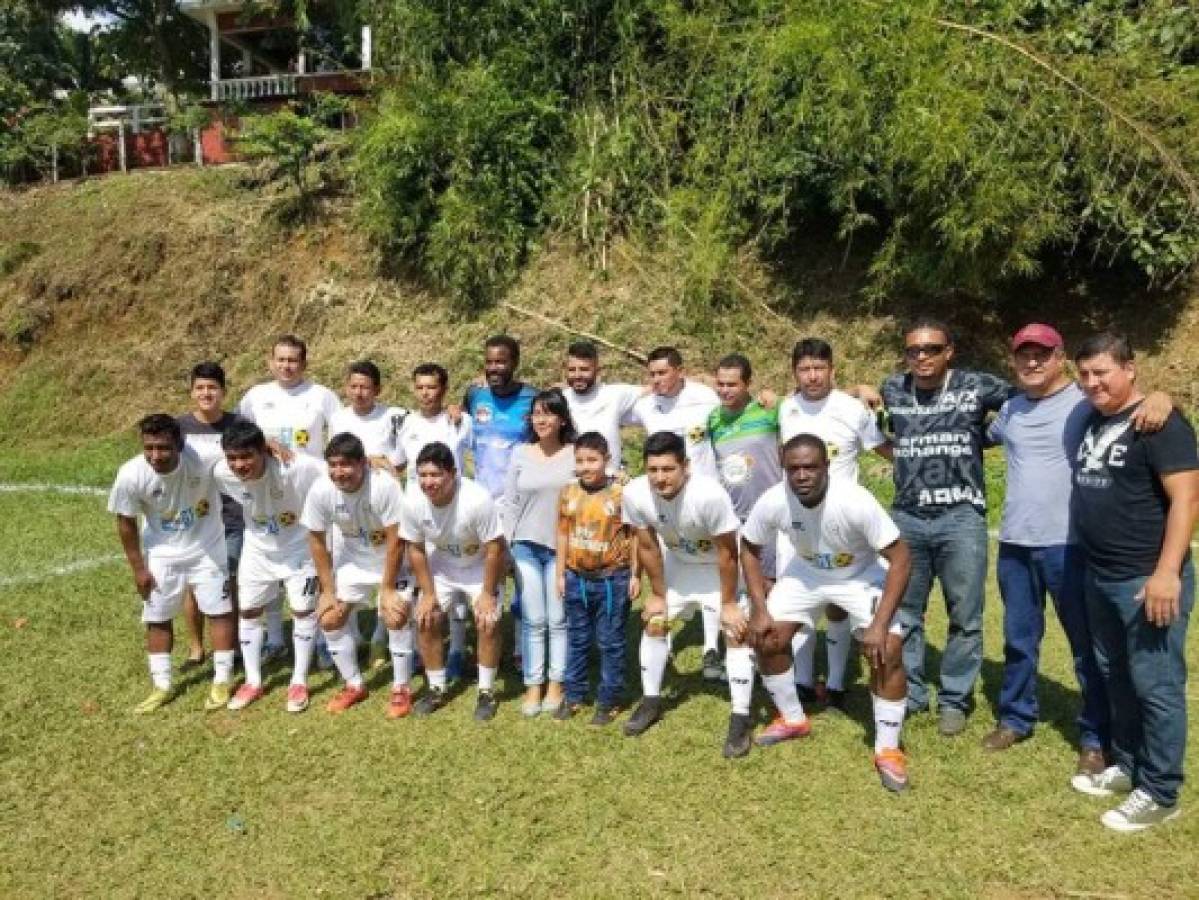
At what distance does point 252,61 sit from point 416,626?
75.6ft

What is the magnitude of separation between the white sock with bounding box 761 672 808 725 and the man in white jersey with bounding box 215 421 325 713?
8.50 feet

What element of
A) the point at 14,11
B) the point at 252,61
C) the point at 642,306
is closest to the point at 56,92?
the point at 14,11

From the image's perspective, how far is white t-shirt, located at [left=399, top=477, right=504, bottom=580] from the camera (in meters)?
4.83

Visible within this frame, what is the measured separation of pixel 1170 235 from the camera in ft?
33.2

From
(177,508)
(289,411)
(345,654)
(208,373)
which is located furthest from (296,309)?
(345,654)

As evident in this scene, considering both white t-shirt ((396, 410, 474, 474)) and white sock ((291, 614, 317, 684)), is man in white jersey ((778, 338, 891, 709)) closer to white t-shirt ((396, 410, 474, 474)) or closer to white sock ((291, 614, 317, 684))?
white t-shirt ((396, 410, 474, 474))

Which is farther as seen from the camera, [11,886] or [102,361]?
[102,361]

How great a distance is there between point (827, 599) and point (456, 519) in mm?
1962

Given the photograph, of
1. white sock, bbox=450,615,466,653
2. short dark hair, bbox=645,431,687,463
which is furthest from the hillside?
short dark hair, bbox=645,431,687,463

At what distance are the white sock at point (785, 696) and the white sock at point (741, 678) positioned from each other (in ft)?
0.29

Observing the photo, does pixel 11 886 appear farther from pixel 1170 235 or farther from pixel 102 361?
pixel 102 361

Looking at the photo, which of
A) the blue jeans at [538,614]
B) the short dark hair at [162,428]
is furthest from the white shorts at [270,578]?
the blue jeans at [538,614]

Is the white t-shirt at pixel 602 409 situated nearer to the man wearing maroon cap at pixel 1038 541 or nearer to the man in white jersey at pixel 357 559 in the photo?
the man in white jersey at pixel 357 559

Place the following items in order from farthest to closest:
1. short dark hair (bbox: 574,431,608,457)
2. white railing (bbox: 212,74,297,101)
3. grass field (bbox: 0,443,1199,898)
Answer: white railing (bbox: 212,74,297,101), short dark hair (bbox: 574,431,608,457), grass field (bbox: 0,443,1199,898)
